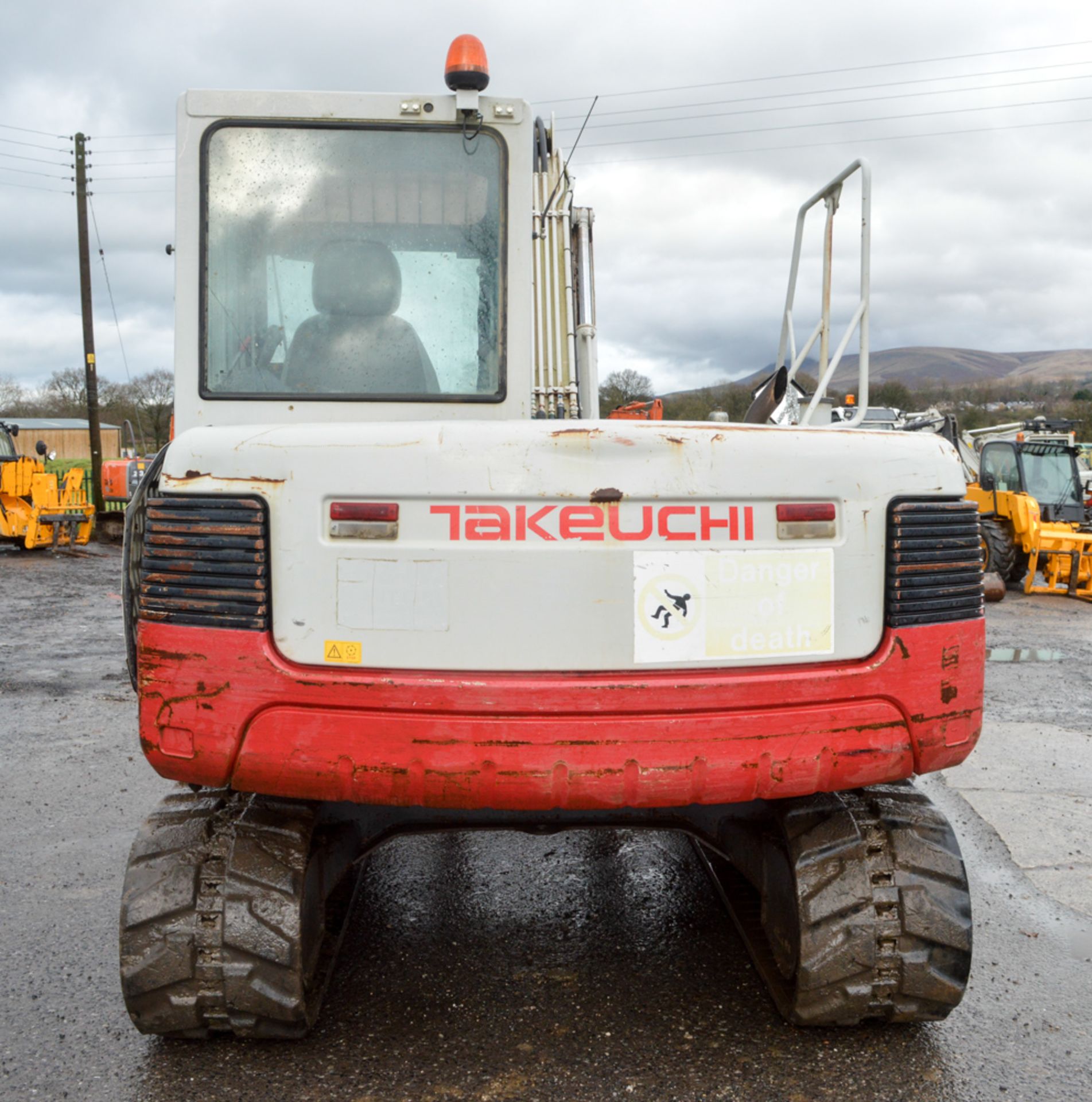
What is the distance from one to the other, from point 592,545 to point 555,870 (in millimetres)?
2273

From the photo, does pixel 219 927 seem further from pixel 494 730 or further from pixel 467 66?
pixel 467 66

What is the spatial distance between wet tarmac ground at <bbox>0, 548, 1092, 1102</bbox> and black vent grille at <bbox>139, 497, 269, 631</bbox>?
4.11 feet

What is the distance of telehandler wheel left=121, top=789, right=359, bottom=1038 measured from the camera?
2770 mm

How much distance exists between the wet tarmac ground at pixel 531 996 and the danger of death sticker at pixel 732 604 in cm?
118

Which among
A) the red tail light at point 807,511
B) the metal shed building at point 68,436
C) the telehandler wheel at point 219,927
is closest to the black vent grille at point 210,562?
the telehandler wheel at point 219,927

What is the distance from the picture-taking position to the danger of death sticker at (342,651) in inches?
99.5

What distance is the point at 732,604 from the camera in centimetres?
256

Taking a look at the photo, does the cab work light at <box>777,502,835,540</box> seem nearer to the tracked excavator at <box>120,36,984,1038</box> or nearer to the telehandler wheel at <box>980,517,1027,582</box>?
the tracked excavator at <box>120,36,984,1038</box>

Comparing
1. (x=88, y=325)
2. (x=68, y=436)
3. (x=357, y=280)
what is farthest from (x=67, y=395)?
(x=357, y=280)

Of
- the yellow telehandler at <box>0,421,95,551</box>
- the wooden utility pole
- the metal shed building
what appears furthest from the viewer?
the metal shed building

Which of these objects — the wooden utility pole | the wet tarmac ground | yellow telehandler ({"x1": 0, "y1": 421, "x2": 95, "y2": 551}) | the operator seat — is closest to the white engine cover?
the operator seat

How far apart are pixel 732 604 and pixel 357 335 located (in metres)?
1.42

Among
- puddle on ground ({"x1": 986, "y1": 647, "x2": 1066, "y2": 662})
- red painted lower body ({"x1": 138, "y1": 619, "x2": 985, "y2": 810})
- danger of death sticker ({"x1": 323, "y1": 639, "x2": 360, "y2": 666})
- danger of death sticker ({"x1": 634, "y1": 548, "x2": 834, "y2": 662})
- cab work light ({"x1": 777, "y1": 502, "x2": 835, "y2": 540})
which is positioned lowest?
puddle on ground ({"x1": 986, "y1": 647, "x2": 1066, "y2": 662})

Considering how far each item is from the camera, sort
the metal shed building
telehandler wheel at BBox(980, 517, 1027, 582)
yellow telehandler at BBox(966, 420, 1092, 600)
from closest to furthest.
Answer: yellow telehandler at BBox(966, 420, 1092, 600), telehandler wheel at BBox(980, 517, 1027, 582), the metal shed building
